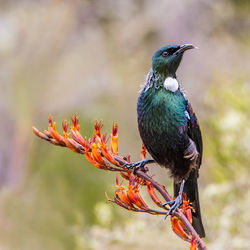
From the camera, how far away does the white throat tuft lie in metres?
1.81

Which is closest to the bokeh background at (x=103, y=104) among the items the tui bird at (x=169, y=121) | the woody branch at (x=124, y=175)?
the tui bird at (x=169, y=121)

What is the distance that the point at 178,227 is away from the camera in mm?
1242

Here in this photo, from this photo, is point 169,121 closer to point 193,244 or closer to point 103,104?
point 193,244

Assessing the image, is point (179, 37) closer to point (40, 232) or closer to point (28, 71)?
point (28, 71)

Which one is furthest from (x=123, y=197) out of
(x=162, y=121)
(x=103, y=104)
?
(x=103, y=104)

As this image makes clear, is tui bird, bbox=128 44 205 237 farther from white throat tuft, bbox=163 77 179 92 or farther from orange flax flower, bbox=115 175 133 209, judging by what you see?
orange flax flower, bbox=115 175 133 209

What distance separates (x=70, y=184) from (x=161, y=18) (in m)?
3.22

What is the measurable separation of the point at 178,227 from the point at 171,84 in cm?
71

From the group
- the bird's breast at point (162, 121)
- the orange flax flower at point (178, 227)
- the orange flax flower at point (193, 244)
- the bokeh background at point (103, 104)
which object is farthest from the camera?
the bokeh background at point (103, 104)

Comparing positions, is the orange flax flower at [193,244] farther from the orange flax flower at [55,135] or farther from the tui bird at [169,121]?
the tui bird at [169,121]

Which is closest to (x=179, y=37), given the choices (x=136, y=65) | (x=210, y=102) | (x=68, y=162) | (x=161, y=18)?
(x=161, y=18)

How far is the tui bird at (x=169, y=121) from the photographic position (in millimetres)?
1801

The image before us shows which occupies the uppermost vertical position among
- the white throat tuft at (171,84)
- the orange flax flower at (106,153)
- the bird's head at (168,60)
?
the bird's head at (168,60)

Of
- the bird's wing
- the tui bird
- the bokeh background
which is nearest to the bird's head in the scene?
the tui bird
